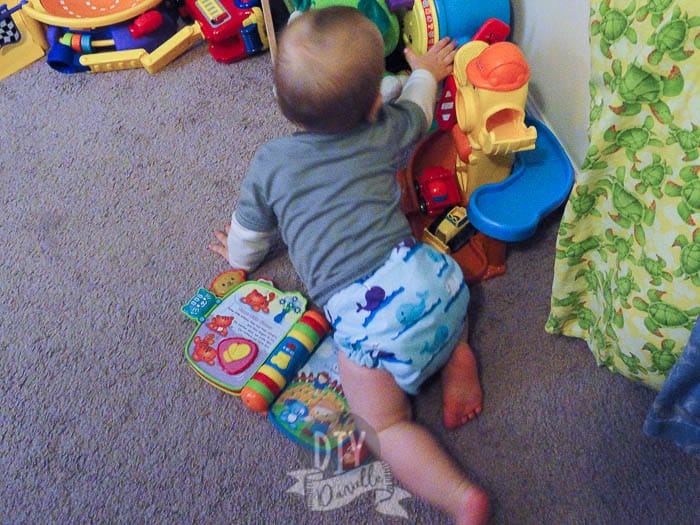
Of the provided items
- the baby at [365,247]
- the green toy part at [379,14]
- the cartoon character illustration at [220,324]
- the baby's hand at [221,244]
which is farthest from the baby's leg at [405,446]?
the green toy part at [379,14]

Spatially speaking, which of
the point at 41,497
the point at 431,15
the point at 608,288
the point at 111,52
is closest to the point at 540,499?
the point at 608,288

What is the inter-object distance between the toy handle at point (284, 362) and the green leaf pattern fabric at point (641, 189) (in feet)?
1.33

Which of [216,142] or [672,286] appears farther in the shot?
[216,142]

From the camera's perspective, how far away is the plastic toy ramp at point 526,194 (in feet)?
3.31

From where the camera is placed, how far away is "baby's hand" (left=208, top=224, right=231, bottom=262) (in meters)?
1.16

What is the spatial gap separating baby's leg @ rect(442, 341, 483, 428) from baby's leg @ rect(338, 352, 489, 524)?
6cm

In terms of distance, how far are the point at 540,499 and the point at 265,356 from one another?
48cm

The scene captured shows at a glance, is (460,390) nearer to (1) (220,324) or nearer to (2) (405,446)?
(2) (405,446)

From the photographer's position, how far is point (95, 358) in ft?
3.51

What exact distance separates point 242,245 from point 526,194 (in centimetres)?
50

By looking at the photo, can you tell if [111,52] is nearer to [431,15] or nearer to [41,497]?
[431,15]

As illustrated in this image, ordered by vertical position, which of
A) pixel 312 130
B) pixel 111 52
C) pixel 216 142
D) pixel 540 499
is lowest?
pixel 540 499

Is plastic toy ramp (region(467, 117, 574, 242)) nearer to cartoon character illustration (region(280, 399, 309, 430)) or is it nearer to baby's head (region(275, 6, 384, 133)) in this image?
baby's head (region(275, 6, 384, 133))

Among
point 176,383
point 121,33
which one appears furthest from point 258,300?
point 121,33
